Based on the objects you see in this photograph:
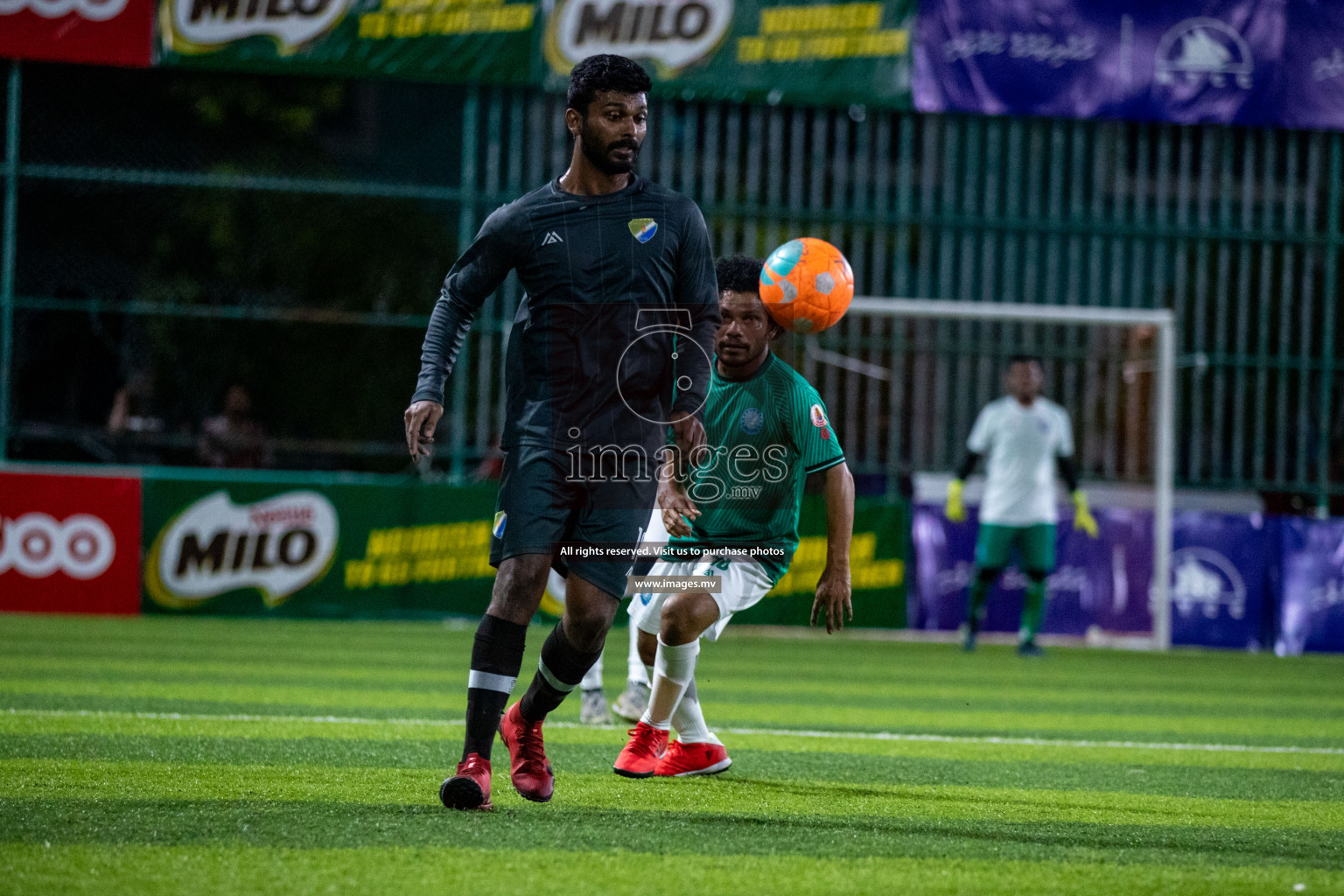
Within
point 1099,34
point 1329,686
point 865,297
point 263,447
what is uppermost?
point 1099,34

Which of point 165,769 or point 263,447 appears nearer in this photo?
point 165,769

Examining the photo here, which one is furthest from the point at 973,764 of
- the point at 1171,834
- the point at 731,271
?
the point at 731,271

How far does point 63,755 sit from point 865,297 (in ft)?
34.2

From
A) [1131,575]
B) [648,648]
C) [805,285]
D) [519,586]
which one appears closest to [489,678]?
[519,586]

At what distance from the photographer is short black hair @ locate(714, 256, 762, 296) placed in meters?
5.75

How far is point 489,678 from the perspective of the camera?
15.2 feet

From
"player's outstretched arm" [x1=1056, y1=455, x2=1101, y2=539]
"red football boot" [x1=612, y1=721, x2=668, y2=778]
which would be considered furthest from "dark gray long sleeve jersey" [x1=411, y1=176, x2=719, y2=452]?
"player's outstretched arm" [x1=1056, y1=455, x2=1101, y2=539]

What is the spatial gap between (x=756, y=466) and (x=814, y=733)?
6.91 ft

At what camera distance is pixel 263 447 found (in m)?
14.4

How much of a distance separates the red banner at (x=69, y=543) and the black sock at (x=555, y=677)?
358 inches

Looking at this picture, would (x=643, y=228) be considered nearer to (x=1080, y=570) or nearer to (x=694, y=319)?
(x=694, y=319)

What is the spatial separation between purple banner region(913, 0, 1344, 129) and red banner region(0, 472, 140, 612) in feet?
24.9

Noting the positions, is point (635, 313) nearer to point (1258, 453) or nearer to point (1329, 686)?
point (1329, 686)

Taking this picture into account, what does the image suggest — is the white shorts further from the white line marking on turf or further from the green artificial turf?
the white line marking on turf
